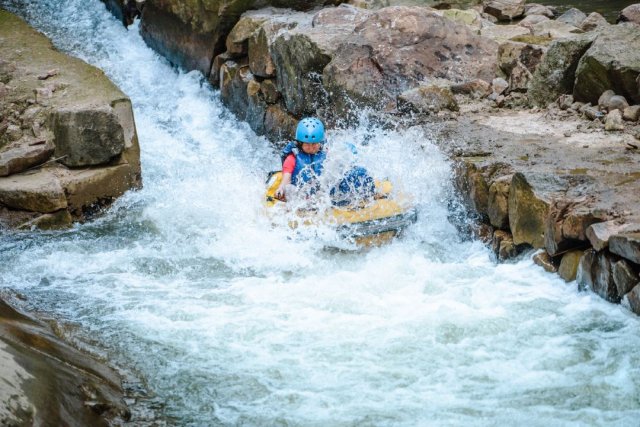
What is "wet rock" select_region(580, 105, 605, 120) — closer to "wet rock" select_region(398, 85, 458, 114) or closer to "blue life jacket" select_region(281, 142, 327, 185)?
"wet rock" select_region(398, 85, 458, 114)

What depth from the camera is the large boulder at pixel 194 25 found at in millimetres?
10586

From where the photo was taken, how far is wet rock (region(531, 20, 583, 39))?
10188 mm

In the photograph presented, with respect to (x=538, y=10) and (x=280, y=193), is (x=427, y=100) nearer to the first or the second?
(x=280, y=193)

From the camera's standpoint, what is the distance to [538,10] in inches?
527

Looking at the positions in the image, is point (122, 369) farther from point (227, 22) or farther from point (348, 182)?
point (227, 22)

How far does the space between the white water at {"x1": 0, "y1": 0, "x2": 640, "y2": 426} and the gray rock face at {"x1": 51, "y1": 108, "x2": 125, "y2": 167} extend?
0.62 meters

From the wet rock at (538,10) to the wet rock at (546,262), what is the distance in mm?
8804

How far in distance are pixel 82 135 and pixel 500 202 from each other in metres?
4.56

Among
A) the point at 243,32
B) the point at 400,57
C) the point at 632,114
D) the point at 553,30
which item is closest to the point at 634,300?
the point at 632,114

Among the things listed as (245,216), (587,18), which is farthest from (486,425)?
(587,18)

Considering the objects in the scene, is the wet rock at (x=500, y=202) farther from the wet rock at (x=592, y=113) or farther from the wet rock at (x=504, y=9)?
Result: the wet rock at (x=504, y=9)

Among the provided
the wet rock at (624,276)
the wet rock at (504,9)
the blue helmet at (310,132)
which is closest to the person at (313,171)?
the blue helmet at (310,132)

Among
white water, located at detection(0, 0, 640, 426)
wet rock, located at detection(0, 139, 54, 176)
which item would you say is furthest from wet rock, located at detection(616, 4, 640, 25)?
wet rock, located at detection(0, 139, 54, 176)

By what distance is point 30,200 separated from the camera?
24.4 ft
